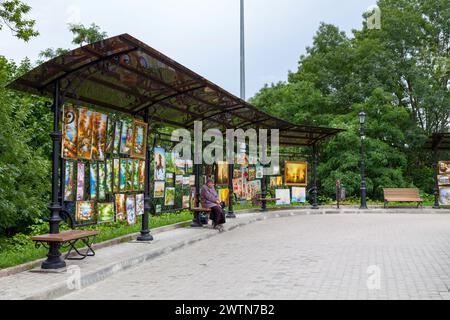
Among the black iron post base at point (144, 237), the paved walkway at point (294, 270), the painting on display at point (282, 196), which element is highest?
the painting on display at point (282, 196)

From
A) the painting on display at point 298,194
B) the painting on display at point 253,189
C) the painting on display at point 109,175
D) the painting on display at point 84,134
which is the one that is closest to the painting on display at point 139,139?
the painting on display at point 109,175

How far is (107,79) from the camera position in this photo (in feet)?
31.7

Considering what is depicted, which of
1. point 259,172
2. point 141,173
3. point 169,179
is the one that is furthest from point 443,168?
point 141,173

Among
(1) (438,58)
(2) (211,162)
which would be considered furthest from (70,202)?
(1) (438,58)

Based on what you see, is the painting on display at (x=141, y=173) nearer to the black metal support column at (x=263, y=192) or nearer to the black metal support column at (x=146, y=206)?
the black metal support column at (x=146, y=206)

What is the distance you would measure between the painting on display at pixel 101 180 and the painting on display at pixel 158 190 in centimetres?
314

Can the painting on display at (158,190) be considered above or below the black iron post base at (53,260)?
above

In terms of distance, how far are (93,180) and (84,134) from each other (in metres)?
1.09

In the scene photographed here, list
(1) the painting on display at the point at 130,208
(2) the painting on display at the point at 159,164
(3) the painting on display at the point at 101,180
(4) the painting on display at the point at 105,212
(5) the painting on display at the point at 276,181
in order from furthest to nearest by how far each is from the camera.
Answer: (5) the painting on display at the point at 276,181
(2) the painting on display at the point at 159,164
(1) the painting on display at the point at 130,208
(3) the painting on display at the point at 101,180
(4) the painting on display at the point at 105,212

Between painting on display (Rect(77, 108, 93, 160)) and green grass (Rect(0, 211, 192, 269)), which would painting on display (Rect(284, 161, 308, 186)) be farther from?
painting on display (Rect(77, 108, 93, 160))

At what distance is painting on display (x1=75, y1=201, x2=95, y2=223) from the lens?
9539mm

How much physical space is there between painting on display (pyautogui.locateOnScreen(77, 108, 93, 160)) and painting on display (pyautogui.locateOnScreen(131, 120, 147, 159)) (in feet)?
5.71

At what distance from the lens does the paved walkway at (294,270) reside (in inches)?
269

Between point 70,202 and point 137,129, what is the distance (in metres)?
2.74
